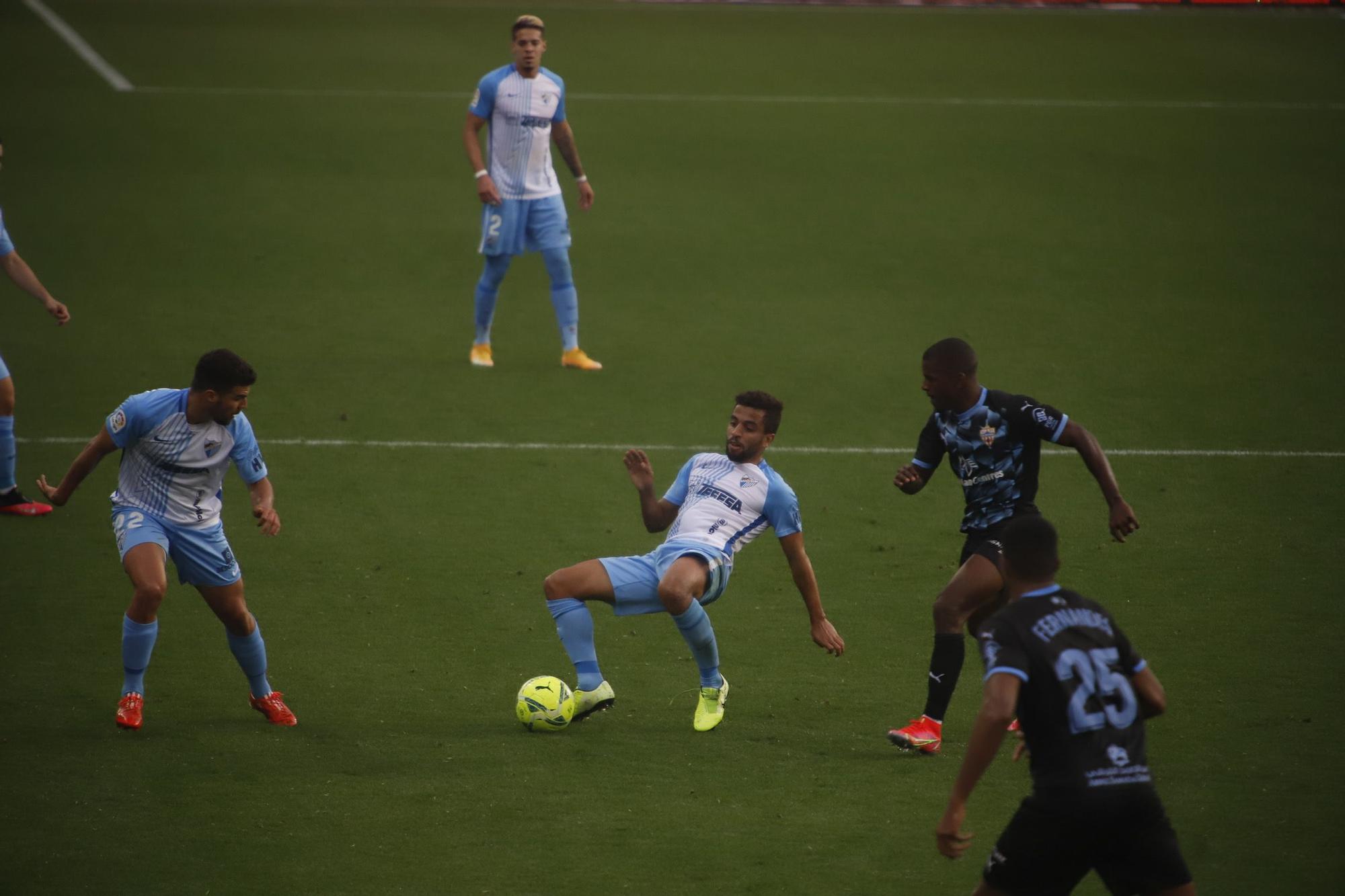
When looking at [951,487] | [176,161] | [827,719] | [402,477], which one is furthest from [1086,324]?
[176,161]

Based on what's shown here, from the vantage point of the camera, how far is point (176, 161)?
68.5 ft

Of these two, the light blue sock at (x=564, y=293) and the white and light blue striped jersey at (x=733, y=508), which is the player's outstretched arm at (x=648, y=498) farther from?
the light blue sock at (x=564, y=293)

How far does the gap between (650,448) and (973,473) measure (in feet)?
16.4

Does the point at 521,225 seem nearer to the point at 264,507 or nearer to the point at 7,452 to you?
the point at 7,452

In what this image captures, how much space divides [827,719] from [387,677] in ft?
7.47

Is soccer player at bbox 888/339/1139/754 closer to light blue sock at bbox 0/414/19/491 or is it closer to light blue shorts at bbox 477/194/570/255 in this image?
light blue sock at bbox 0/414/19/491

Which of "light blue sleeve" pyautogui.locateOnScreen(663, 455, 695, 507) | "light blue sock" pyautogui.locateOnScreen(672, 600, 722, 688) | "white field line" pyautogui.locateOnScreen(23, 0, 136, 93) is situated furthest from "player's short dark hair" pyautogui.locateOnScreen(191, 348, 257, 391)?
"white field line" pyautogui.locateOnScreen(23, 0, 136, 93)

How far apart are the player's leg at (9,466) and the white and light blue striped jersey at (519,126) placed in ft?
15.4

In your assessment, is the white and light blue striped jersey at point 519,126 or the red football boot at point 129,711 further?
the white and light blue striped jersey at point 519,126

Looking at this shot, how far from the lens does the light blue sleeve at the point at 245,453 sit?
7297 mm

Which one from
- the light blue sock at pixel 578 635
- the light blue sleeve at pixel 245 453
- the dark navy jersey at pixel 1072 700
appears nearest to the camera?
the dark navy jersey at pixel 1072 700

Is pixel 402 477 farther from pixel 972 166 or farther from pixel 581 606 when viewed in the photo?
pixel 972 166

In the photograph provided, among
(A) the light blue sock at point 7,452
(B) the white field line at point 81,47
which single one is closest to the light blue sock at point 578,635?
(A) the light blue sock at point 7,452

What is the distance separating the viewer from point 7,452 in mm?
10211
